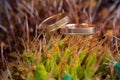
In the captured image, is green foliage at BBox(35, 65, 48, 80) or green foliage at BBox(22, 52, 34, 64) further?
green foliage at BBox(22, 52, 34, 64)

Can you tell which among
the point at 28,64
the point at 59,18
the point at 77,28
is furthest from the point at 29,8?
the point at 28,64

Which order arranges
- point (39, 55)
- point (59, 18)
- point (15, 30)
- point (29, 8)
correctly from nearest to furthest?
point (39, 55) < point (59, 18) < point (29, 8) < point (15, 30)

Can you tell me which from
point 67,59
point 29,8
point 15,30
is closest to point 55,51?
point 67,59

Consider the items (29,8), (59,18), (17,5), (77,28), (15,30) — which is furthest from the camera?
(17,5)

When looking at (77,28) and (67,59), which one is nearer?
(67,59)

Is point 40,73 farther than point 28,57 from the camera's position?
No

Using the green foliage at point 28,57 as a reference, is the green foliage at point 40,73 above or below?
below

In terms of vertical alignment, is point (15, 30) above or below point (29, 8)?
below

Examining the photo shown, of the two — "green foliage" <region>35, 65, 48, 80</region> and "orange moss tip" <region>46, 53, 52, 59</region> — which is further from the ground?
"orange moss tip" <region>46, 53, 52, 59</region>

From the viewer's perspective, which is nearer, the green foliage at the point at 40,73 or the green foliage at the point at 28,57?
the green foliage at the point at 40,73

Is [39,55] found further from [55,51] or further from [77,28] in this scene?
[77,28]

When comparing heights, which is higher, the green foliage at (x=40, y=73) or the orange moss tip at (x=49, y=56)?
the orange moss tip at (x=49, y=56)
